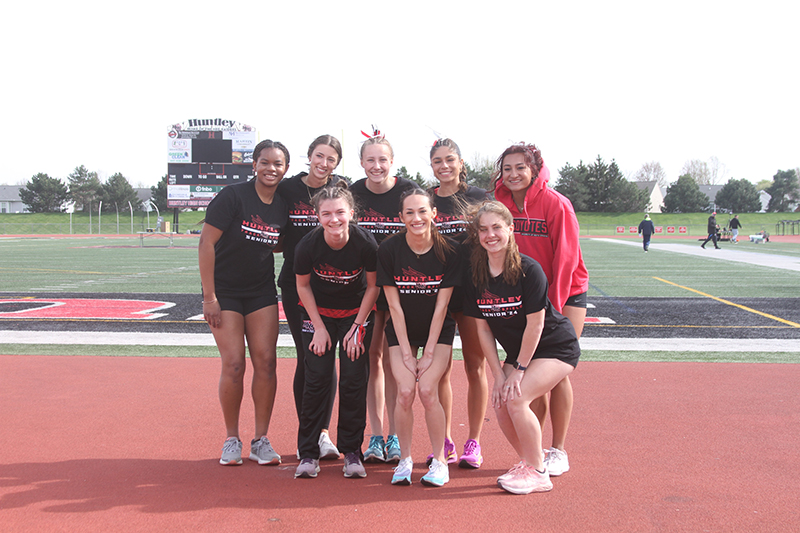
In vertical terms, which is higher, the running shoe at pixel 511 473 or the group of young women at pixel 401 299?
the group of young women at pixel 401 299

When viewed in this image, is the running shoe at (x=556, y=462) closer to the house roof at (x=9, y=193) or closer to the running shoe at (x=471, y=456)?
the running shoe at (x=471, y=456)

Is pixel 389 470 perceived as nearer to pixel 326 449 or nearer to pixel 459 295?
pixel 326 449

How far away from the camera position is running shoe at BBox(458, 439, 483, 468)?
365 cm

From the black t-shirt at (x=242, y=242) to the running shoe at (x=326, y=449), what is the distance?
105 centimetres

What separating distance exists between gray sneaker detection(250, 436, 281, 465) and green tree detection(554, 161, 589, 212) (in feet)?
203

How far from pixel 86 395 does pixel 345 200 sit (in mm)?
3113

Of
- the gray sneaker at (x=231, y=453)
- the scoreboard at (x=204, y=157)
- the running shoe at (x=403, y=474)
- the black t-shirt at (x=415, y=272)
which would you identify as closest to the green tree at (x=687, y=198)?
the scoreboard at (x=204, y=157)

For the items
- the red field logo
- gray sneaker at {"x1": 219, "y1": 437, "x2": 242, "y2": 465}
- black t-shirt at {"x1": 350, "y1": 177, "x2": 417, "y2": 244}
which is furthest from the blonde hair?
the red field logo

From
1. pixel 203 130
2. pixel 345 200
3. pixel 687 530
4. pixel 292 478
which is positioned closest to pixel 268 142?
pixel 345 200

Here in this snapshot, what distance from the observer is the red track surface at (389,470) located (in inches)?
116

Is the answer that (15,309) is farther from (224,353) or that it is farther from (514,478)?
(514,478)

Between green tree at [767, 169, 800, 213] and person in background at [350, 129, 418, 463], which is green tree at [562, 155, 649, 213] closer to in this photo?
green tree at [767, 169, 800, 213]

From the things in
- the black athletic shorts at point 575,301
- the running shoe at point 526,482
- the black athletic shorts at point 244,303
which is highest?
the black athletic shorts at point 575,301

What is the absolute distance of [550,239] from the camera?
12.1 ft
